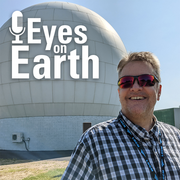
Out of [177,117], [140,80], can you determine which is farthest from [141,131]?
[177,117]

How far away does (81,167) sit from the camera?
1.28 metres

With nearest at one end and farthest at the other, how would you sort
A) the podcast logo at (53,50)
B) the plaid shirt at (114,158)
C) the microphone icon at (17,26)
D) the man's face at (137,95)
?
1. the plaid shirt at (114,158)
2. the man's face at (137,95)
3. the podcast logo at (53,50)
4. the microphone icon at (17,26)

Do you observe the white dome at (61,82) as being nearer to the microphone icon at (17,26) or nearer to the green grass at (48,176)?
the microphone icon at (17,26)

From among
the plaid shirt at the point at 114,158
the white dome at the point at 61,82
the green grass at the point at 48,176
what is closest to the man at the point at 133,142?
the plaid shirt at the point at 114,158

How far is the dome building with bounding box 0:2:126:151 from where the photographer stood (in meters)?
12.4

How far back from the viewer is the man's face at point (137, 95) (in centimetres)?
153

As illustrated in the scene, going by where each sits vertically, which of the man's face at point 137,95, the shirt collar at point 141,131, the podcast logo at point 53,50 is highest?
the podcast logo at point 53,50

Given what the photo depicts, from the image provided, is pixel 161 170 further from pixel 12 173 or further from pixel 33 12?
pixel 33 12

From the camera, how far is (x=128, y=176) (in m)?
1.24

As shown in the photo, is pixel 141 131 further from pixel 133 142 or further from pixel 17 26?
pixel 17 26

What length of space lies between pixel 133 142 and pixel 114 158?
0.58ft

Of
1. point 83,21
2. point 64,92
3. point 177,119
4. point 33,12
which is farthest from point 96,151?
point 177,119

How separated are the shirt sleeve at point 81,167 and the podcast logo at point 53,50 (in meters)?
11.2

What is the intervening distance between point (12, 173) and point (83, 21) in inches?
415
